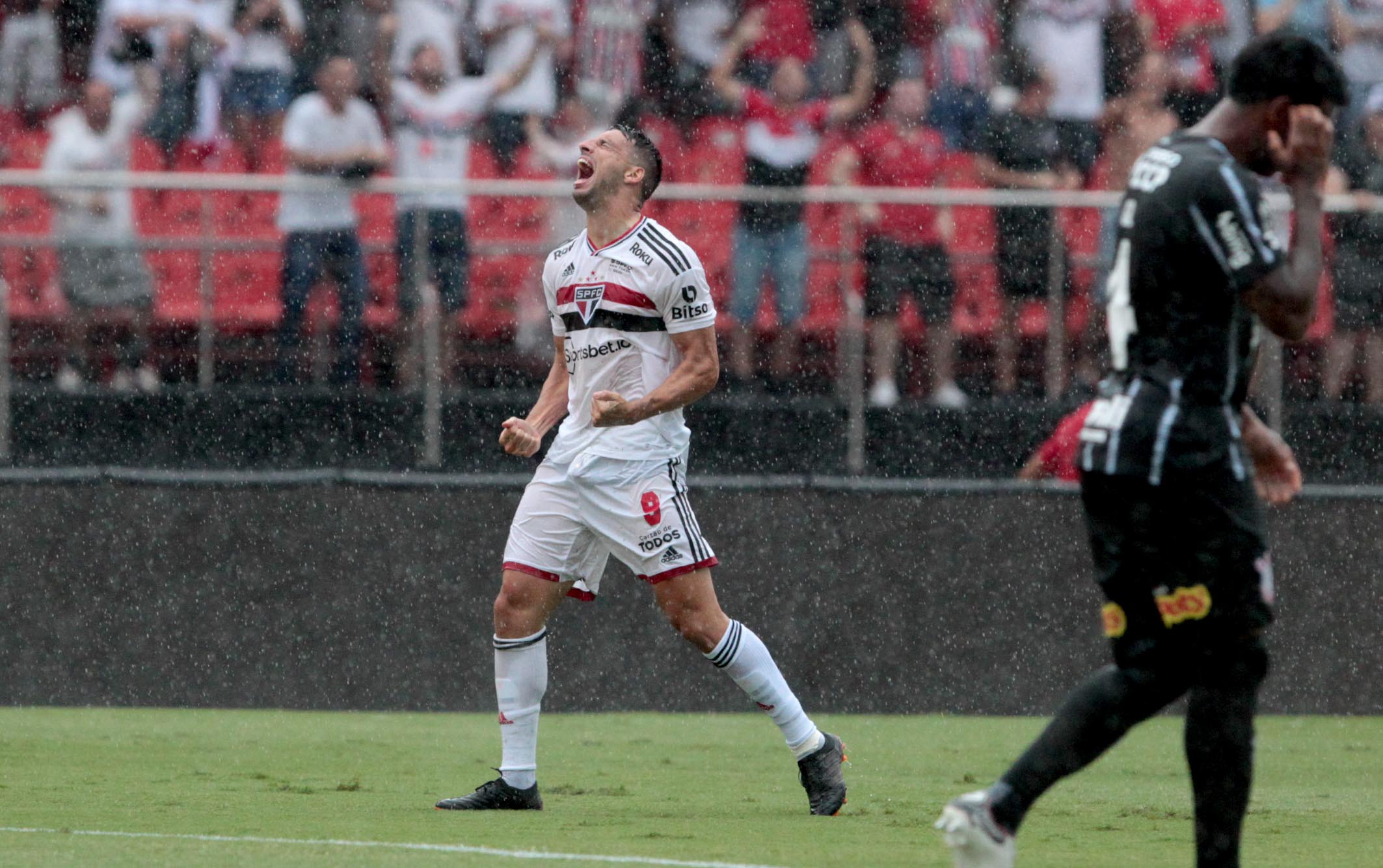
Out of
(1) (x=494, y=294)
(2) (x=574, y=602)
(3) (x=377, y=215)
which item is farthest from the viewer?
(1) (x=494, y=294)

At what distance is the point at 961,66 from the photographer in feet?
47.9

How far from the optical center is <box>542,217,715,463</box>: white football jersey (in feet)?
24.1

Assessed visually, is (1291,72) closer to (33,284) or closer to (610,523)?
(610,523)

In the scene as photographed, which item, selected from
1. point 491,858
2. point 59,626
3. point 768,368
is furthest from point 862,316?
point 491,858

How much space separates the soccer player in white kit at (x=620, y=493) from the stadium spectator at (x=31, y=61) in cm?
838

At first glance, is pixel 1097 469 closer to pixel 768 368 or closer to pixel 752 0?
pixel 768 368

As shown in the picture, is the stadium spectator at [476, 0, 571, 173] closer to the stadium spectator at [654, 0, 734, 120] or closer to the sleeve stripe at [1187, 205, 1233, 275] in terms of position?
the stadium spectator at [654, 0, 734, 120]

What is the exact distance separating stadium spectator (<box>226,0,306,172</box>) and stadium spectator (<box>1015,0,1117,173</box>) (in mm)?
5137

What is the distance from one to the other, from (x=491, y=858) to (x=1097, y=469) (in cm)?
208

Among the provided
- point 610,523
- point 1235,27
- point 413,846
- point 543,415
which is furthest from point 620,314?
point 1235,27

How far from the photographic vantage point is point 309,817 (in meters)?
6.96

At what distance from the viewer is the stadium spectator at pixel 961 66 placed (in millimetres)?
14023

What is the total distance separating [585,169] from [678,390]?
0.90 m

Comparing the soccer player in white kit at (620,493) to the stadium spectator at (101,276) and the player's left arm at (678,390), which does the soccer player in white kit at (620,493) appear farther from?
the stadium spectator at (101,276)
